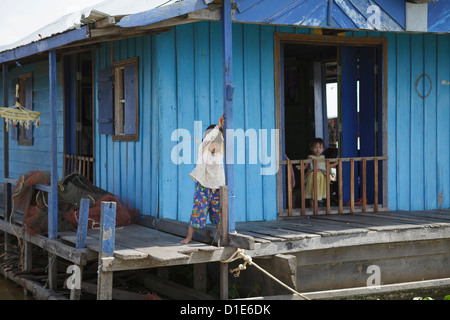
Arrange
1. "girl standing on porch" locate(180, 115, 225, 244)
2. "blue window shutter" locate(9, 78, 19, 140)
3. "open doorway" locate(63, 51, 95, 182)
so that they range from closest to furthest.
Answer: "girl standing on porch" locate(180, 115, 225, 244) < "open doorway" locate(63, 51, 95, 182) < "blue window shutter" locate(9, 78, 19, 140)

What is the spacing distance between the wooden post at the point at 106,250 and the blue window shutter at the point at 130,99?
2720 mm

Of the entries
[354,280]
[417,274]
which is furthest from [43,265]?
[417,274]

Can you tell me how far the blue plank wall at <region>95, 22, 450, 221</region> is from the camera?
26.5 feet

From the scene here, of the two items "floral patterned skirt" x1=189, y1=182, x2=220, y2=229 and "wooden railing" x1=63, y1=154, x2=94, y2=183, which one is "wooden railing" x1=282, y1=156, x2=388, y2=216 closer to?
"floral patterned skirt" x1=189, y1=182, x2=220, y2=229

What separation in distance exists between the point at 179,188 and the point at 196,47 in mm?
1854

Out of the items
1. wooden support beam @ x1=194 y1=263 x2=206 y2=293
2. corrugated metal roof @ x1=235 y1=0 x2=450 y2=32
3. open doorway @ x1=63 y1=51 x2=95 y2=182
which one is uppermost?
corrugated metal roof @ x1=235 y1=0 x2=450 y2=32

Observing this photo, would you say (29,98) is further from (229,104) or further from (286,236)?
(286,236)

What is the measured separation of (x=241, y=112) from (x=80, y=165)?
3721mm

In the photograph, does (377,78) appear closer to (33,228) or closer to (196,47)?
(196,47)

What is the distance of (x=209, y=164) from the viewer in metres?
7.02

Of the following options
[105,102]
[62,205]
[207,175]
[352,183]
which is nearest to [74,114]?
[105,102]

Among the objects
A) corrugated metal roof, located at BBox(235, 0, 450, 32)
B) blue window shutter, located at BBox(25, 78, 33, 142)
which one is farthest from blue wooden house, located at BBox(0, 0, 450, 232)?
blue window shutter, located at BBox(25, 78, 33, 142)

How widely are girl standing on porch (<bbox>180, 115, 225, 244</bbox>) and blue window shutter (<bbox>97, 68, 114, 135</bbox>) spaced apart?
9.14ft

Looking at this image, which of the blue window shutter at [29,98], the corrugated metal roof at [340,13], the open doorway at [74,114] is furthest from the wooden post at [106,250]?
the blue window shutter at [29,98]
